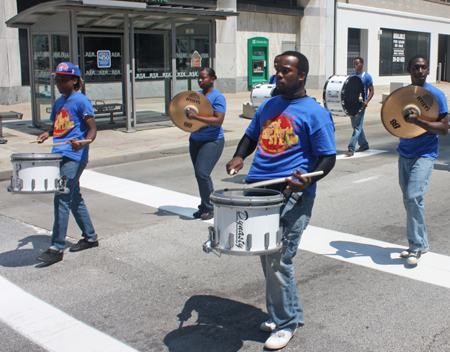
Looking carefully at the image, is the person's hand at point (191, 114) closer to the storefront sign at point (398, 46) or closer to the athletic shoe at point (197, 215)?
the athletic shoe at point (197, 215)

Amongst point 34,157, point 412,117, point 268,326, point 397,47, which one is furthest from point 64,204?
point 397,47

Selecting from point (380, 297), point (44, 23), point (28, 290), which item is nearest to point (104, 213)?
point (28, 290)

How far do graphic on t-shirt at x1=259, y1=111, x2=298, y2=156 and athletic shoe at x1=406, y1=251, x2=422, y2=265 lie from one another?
7.54 feet

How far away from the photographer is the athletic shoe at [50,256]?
5.23m

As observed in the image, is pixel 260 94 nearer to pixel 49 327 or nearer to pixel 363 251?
pixel 363 251

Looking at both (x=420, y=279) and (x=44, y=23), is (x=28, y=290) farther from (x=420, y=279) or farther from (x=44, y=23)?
(x=44, y=23)

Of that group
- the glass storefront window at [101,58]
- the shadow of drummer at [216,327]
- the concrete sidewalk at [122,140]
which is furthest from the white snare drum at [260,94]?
the shadow of drummer at [216,327]

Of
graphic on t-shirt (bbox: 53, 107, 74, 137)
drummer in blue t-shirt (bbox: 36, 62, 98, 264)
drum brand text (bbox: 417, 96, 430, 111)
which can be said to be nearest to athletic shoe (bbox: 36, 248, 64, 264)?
drummer in blue t-shirt (bbox: 36, 62, 98, 264)

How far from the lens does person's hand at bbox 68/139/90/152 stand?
5125mm

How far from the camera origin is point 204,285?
4.74 metres

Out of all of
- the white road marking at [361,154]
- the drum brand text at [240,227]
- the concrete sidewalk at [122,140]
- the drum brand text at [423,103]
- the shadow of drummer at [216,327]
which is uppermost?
the drum brand text at [423,103]

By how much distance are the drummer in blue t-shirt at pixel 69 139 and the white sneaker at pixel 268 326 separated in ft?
7.79

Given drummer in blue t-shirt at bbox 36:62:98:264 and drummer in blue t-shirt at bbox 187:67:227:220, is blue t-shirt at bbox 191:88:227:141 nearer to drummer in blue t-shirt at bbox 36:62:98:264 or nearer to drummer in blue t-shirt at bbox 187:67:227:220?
drummer in blue t-shirt at bbox 187:67:227:220

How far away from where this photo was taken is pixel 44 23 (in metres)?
13.8
